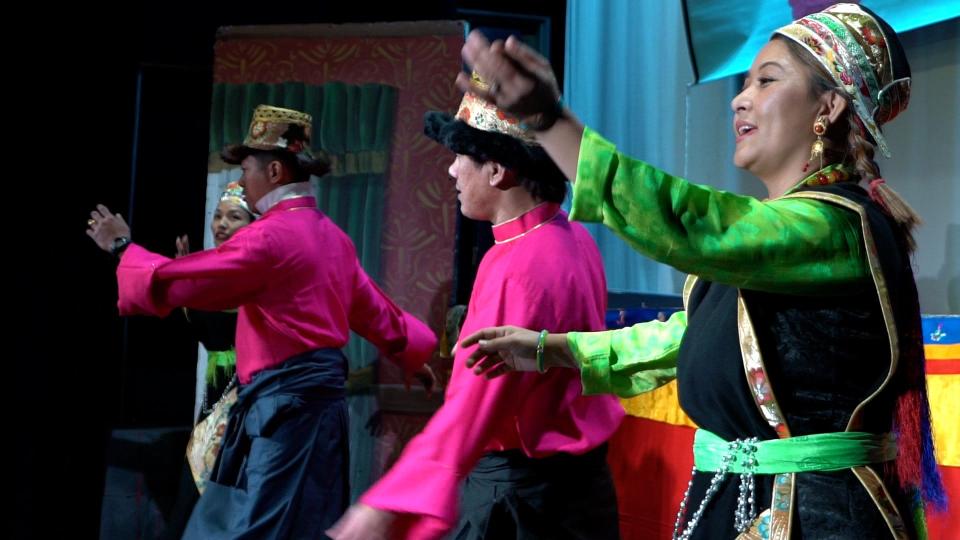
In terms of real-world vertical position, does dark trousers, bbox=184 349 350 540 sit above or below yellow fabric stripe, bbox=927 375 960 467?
below

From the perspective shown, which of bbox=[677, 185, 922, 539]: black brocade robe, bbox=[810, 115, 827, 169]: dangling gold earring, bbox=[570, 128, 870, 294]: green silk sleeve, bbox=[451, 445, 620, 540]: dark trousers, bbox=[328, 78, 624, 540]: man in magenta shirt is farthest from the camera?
bbox=[451, 445, 620, 540]: dark trousers

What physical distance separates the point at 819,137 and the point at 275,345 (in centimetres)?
234

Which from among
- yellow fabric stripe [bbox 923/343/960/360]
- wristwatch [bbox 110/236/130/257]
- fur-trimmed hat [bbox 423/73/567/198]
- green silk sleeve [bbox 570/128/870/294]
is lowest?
yellow fabric stripe [bbox 923/343/960/360]

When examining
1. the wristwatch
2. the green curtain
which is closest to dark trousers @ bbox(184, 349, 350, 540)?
the wristwatch

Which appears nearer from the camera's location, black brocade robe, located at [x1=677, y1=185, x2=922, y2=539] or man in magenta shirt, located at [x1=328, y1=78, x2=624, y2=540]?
black brocade robe, located at [x1=677, y1=185, x2=922, y2=539]

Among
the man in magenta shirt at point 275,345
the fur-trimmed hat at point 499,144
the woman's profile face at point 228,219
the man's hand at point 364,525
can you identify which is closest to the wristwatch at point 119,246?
the man in magenta shirt at point 275,345

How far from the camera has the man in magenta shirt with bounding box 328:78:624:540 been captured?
2018 mm

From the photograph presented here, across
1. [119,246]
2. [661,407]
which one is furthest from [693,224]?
[119,246]

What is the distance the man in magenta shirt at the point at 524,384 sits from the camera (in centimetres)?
202

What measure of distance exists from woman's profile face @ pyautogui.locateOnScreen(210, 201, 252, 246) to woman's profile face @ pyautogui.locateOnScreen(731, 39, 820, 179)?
315 centimetres

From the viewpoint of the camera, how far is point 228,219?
14.2ft

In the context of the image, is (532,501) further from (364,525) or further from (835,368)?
(835,368)

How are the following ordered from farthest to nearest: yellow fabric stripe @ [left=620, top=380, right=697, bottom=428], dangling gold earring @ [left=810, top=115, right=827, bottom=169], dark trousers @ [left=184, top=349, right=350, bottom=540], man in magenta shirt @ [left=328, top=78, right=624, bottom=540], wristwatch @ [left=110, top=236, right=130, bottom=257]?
1. wristwatch @ [left=110, top=236, right=130, bottom=257]
2. dark trousers @ [left=184, top=349, right=350, bottom=540]
3. yellow fabric stripe @ [left=620, top=380, right=697, bottom=428]
4. man in magenta shirt @ [left=328, top=78, right=624, bottom=540]
5. dangling gold earring @ [left=810, top=115, right=827, bottom=169]

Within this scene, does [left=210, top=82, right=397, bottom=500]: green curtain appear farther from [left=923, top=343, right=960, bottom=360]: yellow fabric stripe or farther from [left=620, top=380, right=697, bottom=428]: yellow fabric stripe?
→ [left=923, top=343, right=960, bottom=360]: yellow fabric stripe
